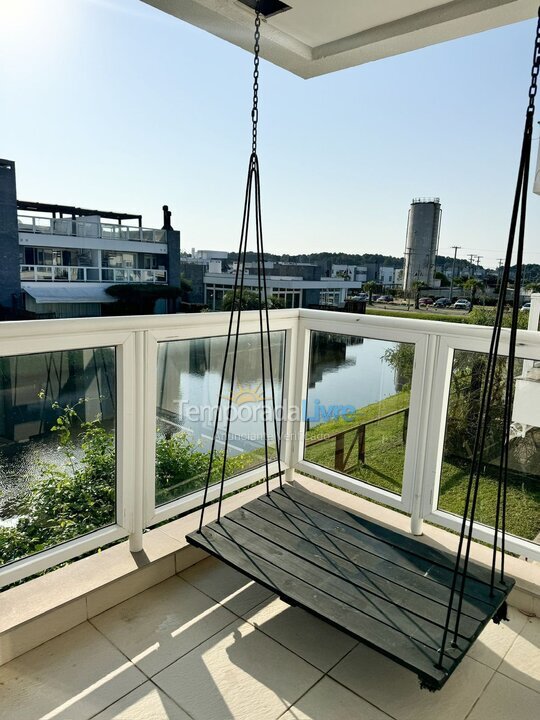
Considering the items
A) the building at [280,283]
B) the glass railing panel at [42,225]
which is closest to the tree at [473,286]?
the building at [280,283]

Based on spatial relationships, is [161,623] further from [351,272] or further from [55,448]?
[351,272]

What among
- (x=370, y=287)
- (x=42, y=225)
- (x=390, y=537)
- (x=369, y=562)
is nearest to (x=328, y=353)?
(x=370, y=287)

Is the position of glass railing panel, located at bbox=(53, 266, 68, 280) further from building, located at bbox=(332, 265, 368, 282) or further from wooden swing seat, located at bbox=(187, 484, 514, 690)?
wooden swing seat, located at bbox=(187, 484, 514, 690)

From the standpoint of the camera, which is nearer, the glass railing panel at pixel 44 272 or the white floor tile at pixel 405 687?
the white floor tile at pixel 405 687

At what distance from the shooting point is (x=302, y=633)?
1807 mm

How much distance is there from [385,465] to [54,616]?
1.77 meters

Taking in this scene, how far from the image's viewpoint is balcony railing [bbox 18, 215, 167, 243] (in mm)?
Result: 3863

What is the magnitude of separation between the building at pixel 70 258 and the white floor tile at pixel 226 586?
1.80 metres

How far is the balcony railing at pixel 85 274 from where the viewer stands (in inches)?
135

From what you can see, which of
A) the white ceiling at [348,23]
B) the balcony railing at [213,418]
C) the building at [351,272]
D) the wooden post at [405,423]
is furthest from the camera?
the building at [351,272]

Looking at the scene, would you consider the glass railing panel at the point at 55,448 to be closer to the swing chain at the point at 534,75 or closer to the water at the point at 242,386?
the water at the point at 242,386

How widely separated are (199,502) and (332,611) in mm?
1101

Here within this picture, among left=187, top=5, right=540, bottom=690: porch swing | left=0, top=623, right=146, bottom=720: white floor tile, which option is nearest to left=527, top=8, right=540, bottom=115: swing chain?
left=187, top=5, right=540, bottom=690: porch swing

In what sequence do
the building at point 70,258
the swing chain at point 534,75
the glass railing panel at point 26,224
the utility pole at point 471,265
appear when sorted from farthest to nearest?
the glass railing panel at point 26,224
the building at point 70,258
the utility pole at point 471,265
the swing chain at point 534,75
